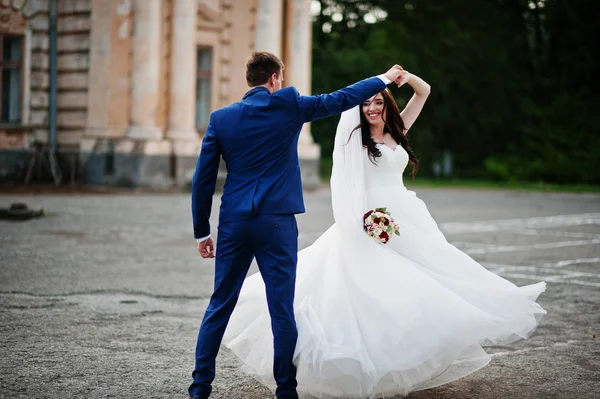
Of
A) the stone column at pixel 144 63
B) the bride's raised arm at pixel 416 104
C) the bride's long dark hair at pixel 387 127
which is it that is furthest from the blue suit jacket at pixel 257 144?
the stone column at pixel 144 63

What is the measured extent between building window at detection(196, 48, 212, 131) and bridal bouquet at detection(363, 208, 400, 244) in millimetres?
23658

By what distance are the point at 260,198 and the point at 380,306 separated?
1060 mm

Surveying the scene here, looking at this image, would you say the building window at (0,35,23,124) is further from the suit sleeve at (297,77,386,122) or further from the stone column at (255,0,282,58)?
the suit sleeve at (297,77,386,122)

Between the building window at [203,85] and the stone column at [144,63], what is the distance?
2.72 m

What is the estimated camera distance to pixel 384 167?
256 inches

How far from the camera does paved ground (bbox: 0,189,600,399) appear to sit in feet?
20.2

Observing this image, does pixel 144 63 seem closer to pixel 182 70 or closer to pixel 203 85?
pixel 182 70

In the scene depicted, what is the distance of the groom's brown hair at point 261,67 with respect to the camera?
5.59m

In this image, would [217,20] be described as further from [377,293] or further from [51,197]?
[377,293]

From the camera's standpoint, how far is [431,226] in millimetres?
6477

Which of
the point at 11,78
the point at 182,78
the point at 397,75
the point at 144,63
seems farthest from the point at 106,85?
the point at 397,75

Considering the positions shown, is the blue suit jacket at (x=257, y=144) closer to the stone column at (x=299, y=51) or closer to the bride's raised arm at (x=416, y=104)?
the bride's raised arm at (x=416, y=104)

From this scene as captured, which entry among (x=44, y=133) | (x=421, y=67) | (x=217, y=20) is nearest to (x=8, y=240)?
(x=44, y=133)

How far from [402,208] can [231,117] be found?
153 cm
